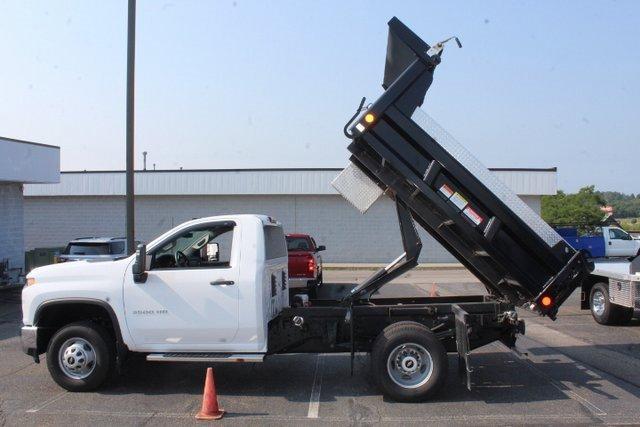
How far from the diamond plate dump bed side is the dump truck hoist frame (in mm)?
11

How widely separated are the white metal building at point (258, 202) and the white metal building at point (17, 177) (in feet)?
37.0

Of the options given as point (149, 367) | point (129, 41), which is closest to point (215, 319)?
point (149, 367)

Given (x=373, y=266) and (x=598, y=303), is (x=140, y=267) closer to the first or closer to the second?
(x=598, y=303)

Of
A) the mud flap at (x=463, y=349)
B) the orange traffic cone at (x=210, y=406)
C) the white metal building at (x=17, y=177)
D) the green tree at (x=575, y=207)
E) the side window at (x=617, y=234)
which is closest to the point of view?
the orange traffic cone at (x=210, y=406)

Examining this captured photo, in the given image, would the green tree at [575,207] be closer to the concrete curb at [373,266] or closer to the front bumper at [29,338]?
the concrete curb at [373,266]

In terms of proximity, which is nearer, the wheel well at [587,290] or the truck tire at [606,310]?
the truck tire at [606,310]

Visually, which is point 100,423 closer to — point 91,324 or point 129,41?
point 91,324

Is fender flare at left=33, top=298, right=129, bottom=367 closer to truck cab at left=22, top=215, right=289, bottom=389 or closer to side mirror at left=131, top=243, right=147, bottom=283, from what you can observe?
truck cab at left=22, top=215, right=289, bottom=389

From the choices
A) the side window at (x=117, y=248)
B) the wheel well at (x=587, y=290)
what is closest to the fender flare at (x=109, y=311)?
the side window at (x=117, y=248)

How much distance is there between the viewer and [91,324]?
7.08 m

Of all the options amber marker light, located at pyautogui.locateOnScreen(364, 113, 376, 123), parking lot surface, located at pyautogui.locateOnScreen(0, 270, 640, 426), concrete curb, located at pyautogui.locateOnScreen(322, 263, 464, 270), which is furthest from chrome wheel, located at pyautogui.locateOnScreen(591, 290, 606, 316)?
concrete curb, located at pyautogui.locateOnScreen(322, 263, 464, 270)

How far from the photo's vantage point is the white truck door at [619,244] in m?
28.8

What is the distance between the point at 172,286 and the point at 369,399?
2539 mm

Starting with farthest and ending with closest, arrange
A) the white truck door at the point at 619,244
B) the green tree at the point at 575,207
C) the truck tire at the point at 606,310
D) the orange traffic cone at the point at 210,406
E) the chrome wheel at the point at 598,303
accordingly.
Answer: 1. the green tree at the point at 575,207
2. the white truck door at the point at 619,244
3. the chrome wheel at the point at 598,303
4. the truck tire at the point at 606,310
5. the orange traffic cone at the point at 210,406
